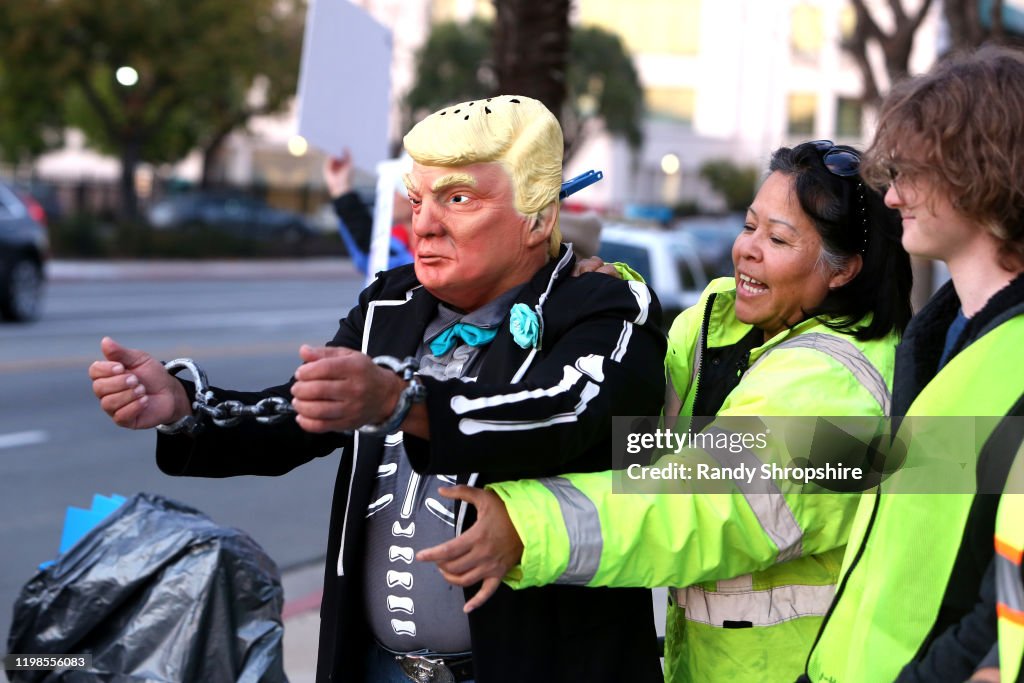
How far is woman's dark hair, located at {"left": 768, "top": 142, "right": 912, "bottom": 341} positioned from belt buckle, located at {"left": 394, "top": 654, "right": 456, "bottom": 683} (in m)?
0.91

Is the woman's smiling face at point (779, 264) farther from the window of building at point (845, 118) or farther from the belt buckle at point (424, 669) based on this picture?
the window of building at point (845, 118)

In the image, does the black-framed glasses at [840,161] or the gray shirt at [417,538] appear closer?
the gray shirt at [417,538]

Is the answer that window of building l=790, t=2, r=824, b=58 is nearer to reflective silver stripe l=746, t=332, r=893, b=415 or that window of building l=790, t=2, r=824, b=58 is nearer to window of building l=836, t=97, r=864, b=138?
window of building l=836, t=97, r=864, b=138

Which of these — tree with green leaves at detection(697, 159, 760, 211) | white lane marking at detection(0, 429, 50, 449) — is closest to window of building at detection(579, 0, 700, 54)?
tree with green leaves at detection(697, 159, 760, 211)

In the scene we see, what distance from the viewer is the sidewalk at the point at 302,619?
4.65 meters

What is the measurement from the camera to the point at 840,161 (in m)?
Result: 2.34

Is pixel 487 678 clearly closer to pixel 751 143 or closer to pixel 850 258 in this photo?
pixel 850 258

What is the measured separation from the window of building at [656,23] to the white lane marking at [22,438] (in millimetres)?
60731

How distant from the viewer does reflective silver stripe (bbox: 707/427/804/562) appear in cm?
201

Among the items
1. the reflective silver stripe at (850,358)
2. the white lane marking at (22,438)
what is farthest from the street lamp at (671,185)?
the reflective silver stripe at (850,358)

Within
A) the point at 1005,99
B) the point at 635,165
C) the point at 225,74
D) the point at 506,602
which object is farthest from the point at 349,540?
the point at 635,165

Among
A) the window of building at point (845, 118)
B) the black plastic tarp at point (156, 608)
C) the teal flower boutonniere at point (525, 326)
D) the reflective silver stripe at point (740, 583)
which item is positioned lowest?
the window of building at point (845, 118)

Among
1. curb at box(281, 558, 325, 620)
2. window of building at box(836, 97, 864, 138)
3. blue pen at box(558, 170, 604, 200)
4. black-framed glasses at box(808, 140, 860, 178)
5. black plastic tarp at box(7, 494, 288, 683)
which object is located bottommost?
window of building at box(836, 97, 864, 138)

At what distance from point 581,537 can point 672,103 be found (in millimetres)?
69656
